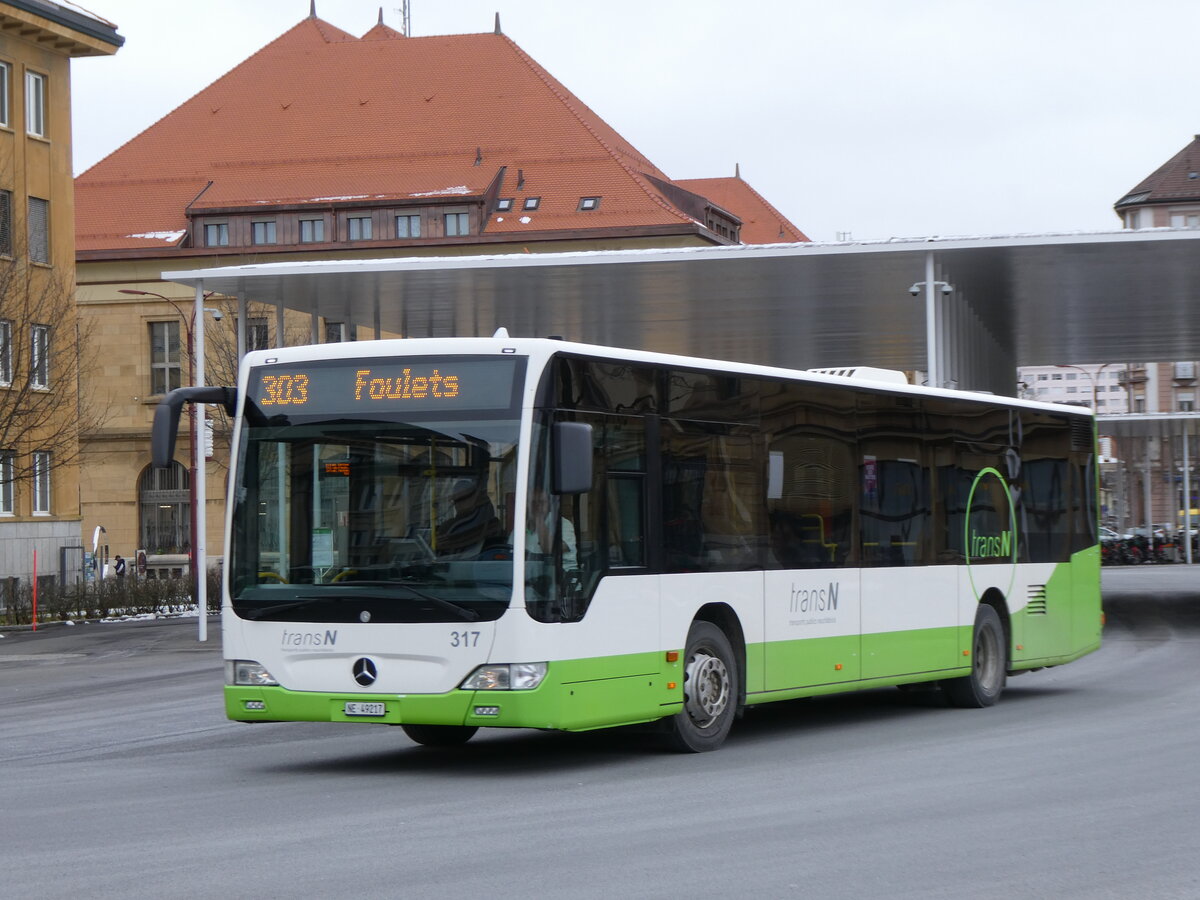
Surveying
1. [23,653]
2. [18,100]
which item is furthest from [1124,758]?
[18,100]

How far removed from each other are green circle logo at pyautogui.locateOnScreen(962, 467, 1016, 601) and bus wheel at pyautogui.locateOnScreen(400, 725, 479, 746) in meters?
4.96

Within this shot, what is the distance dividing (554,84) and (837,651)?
63675 millimetres

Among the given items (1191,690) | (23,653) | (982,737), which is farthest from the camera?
(23,653)

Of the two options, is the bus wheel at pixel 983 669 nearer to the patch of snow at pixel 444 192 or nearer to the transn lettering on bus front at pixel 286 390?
the transn lettering on bus front at pixel 286 390

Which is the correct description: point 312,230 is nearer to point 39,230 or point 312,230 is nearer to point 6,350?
point 39,230

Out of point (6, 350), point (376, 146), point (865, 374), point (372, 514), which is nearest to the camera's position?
point (372, 514)

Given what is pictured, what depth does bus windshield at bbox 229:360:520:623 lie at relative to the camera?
37.8 ft

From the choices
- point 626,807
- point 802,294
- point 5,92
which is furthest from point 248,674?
point 5,92

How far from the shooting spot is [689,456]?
12.9 metres

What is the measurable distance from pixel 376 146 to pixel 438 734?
2422 inches

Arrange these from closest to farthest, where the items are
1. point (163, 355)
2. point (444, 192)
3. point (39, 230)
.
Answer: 1. point (39, 230)
2. point (444, 192)
3. point (163, 355)

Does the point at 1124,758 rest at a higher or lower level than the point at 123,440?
lower

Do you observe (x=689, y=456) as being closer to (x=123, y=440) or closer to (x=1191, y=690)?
(x=1191, y=690)

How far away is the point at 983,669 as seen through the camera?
55.4 ft
